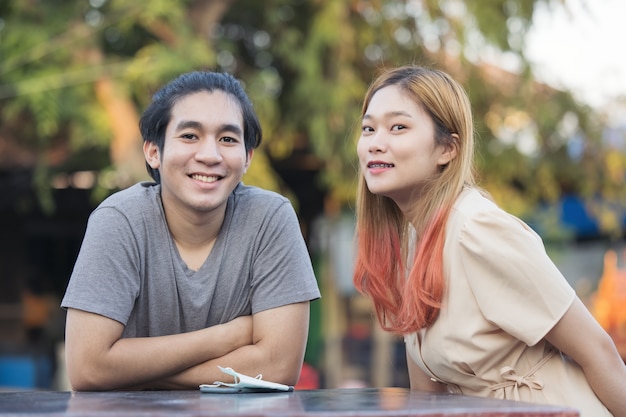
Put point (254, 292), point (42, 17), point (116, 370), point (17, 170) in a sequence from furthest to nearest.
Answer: point (17, 170), point (42, 17), point (254, 292), point (116, 370)

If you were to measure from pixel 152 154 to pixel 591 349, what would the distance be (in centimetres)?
139

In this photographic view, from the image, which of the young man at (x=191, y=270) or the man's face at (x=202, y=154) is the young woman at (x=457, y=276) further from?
the man's face at (x=202, y=154)

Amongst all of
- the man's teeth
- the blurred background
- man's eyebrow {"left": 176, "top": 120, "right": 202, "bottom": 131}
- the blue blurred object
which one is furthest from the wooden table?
the blue blurred object

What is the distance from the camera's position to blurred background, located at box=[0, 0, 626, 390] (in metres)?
7.08

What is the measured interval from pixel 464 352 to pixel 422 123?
0.63 m

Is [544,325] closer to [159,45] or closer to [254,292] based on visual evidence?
[254,292]

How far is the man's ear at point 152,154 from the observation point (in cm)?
288

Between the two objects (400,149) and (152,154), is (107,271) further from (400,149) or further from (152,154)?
(400,149)

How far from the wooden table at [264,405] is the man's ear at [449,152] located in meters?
0.75

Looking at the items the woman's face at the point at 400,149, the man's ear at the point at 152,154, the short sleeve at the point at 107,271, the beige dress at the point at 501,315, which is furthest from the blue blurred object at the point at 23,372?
the beige dress at the point at 501,315

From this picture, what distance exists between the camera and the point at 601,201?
9.77 m

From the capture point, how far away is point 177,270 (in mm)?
2721

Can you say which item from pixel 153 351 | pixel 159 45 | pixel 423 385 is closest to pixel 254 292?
pixel 153 351

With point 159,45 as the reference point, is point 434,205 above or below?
below
